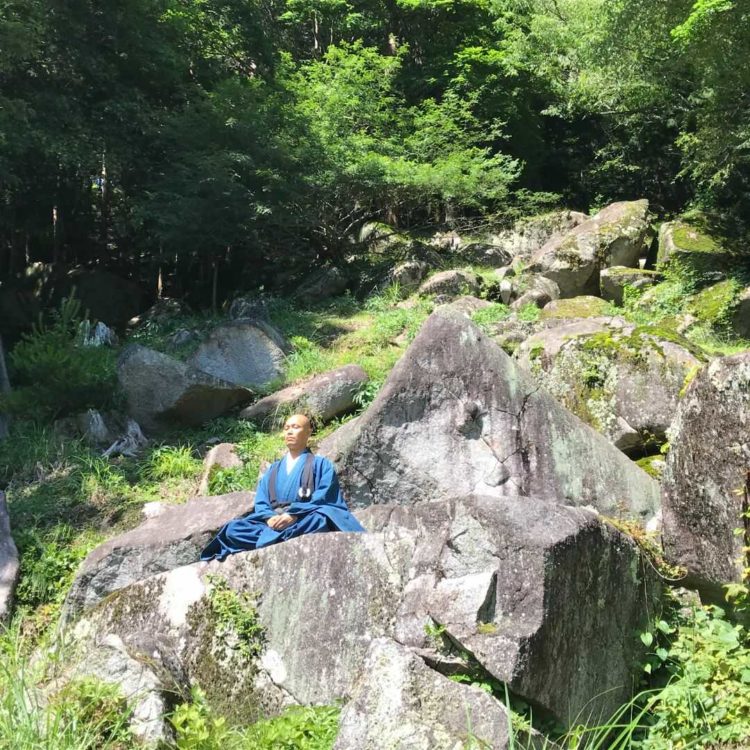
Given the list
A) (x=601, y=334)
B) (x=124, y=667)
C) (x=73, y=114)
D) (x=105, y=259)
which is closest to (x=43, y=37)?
(x=73, y=114)

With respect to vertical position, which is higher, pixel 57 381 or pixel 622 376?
pixel 622 376

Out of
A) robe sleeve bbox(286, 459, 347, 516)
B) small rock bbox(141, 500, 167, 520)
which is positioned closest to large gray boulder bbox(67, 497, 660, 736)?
robe sleeve bbox(286, 459, 347, 516)

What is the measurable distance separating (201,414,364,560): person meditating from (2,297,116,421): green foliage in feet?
16.5

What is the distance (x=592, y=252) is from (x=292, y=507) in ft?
32.3

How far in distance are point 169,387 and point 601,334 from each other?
5.19 meters

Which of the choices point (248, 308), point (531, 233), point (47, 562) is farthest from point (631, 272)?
point (47, 562)

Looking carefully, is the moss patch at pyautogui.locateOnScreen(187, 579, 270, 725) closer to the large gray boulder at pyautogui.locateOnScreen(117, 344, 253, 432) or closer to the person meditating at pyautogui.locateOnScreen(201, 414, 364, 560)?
the person meditating at pyautogui.locateOnScreen(201, 414, 364, 560)

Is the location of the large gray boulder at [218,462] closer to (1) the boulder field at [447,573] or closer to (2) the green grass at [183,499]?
(2) the green grass at [183,499]

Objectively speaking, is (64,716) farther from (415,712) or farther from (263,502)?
(263,502)

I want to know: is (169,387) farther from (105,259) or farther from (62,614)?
(105,259)

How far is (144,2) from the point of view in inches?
581

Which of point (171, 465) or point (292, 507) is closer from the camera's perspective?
point (292, 507)

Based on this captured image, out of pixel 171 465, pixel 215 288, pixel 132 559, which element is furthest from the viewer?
pixel 215 288

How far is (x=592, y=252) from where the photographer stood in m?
13.2
